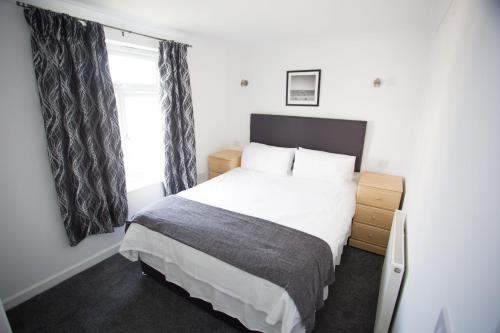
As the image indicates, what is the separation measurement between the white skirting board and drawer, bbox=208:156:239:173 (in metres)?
1.60

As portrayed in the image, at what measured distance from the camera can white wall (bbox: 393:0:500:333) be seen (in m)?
0.46

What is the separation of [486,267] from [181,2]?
2.31 metres

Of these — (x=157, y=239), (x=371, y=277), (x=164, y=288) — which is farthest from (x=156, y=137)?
(x=371, y=277)

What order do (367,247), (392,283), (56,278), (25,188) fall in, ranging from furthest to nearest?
(367,247) < (56,278) < (25,188) < (392,283)

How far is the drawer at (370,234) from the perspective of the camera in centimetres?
245

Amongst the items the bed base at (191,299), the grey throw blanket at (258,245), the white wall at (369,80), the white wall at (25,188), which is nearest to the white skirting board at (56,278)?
the white wall at (25,188)

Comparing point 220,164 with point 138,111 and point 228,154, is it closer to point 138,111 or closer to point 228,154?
point 228,154

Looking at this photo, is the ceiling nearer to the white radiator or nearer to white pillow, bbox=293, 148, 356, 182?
white pillow, bbox=293, 148, 356, 182

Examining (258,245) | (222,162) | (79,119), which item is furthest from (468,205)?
(222,162)

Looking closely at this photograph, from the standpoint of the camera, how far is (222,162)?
11.4 feet

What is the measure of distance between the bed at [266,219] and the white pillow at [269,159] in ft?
0.43

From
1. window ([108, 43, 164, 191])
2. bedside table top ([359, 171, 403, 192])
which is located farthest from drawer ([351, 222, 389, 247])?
window ([108, 43, 164, 191])

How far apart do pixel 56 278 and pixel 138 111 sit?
5.90 feet

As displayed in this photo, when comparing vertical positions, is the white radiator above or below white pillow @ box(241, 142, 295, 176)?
below
